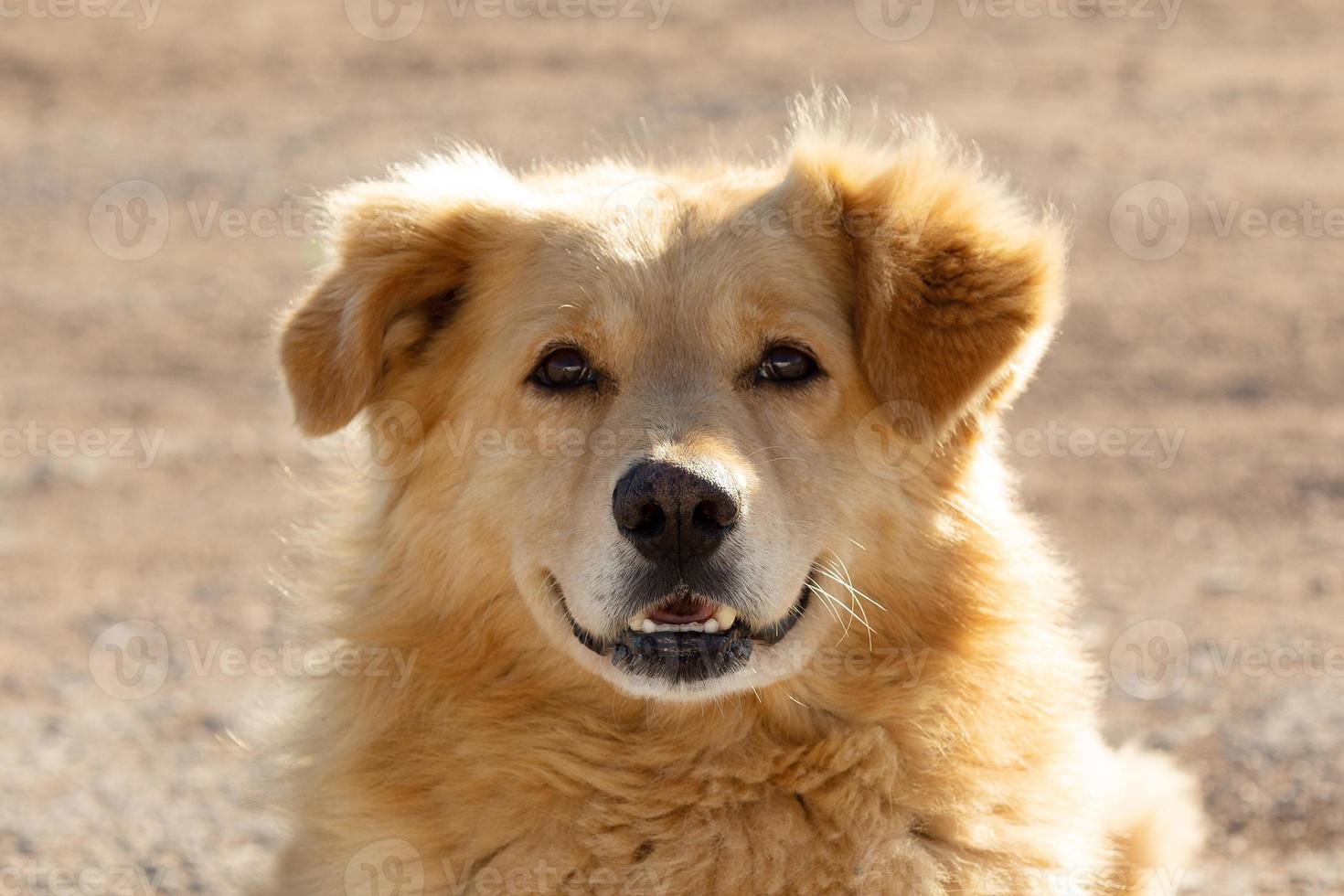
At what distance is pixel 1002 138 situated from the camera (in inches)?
556

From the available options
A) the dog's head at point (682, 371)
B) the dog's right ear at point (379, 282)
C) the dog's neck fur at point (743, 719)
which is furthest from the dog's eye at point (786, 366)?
the dog's right ear at point (379, 282)

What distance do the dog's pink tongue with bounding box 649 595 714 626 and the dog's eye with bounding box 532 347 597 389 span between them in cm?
70

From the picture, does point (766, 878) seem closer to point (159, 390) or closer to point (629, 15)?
point (159, 390)

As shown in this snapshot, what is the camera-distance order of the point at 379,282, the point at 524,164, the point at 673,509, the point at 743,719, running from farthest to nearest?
the point at 524,164, the point at 379,282, the point at 743,719, the point at 673,509

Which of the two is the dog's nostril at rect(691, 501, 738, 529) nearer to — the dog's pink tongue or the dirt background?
the dog's pink tongue

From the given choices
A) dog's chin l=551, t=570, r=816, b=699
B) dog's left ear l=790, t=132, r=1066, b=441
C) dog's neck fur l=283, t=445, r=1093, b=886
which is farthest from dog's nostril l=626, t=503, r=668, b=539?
dog's left ear l=790, t=132, r=1066, b=441

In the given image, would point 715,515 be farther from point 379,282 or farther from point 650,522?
point 379,282

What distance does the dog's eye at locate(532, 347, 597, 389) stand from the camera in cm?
423

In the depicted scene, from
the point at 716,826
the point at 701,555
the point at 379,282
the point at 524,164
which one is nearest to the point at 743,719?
the point at 716,826

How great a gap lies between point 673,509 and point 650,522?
0.07 meters

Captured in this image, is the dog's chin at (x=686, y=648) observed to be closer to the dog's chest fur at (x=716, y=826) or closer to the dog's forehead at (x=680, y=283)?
the dog's chest fur at (x=716, y=826)

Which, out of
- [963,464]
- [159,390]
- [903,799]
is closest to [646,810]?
[903,799]

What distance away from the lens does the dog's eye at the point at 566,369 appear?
4.23 meters

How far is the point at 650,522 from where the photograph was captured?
3.75m
